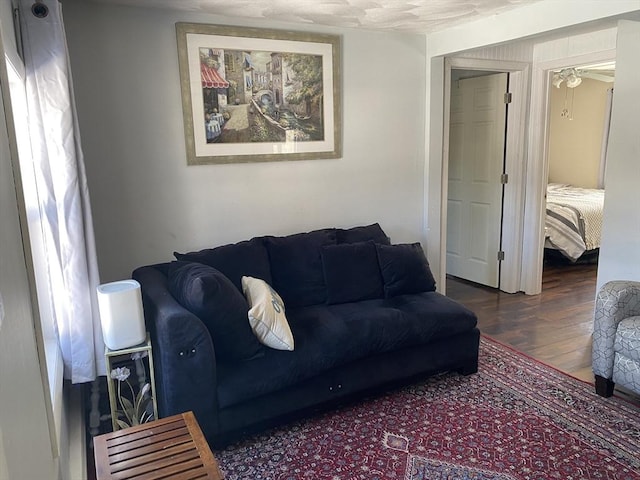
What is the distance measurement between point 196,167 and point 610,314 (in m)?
2.65

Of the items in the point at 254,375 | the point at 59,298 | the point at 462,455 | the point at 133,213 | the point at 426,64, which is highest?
the point at 426,64

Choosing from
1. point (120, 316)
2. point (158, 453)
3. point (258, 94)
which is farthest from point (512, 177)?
point (158, 453)

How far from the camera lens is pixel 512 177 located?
461 cm

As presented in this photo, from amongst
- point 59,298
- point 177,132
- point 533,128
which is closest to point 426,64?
point 533,128

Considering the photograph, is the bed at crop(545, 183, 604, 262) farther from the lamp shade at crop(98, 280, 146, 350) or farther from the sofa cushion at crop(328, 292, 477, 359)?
the lamp shade at crop(98, 280, 146, 350)

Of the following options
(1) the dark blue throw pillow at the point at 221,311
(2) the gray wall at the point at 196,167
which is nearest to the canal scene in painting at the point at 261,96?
(2) the gray wall at the point at 196,167

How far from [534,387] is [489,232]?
2.20 metres

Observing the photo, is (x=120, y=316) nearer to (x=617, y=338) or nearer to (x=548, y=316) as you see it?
(x=617, y=338)

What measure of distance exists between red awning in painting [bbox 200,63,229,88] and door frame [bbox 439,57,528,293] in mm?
1966

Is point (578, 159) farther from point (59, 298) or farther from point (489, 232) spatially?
point (59, 298)

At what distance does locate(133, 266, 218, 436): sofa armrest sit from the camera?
→ 7.22ft

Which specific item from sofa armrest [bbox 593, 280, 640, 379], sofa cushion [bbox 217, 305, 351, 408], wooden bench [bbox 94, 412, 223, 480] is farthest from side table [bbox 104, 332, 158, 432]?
sofa armrest [bbox 593, 280, 640, 379]

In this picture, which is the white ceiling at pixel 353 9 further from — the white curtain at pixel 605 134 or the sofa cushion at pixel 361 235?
the white curtain at pixel 605 134

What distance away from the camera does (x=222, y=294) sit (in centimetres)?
234
